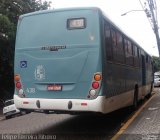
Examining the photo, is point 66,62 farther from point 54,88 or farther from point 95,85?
point 95,85

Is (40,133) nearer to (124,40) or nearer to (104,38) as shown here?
(104,38)

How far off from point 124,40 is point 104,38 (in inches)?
148

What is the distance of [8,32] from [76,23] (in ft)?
72.4

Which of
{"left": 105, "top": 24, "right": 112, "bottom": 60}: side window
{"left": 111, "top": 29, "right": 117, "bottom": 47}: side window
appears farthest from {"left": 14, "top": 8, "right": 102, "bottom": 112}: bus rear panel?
{"left": 111, "top": 29, "right": 117, "bottom": 47}: side window

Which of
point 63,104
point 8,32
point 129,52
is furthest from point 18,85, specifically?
point 8,32

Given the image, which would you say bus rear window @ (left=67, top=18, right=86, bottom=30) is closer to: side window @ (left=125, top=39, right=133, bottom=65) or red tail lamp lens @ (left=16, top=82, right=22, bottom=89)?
red tail lamp lens @ (left=16, top=82, right=22, bottom=89)

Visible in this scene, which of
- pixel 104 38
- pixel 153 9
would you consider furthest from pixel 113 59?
pixel 153 9

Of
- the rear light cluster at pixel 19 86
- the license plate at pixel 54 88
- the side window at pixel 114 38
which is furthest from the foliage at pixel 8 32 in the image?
the license plate at pixel 54 88

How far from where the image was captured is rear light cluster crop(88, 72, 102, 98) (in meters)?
10.5

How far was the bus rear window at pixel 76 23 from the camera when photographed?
10.9m

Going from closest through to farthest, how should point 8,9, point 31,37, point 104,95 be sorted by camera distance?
point 104,95 → point 31,37 → point 8,9

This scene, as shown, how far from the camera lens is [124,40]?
574 inches

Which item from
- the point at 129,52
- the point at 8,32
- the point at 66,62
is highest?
the point at 8,32

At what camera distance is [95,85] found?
1055cm
